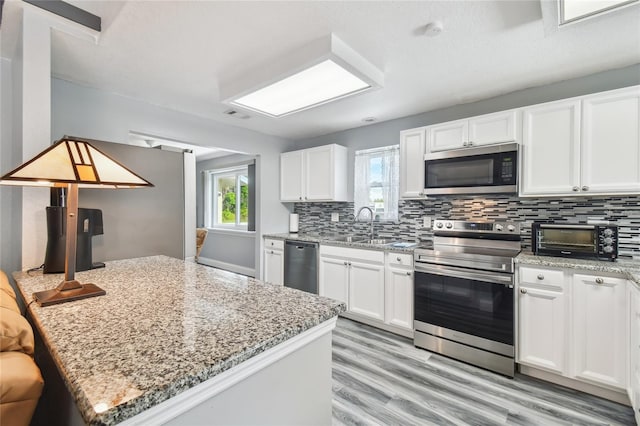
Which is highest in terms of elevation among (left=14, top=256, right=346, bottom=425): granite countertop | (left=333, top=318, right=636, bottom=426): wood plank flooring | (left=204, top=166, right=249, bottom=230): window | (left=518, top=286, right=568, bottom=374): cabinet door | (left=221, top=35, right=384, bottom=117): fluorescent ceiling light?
(left=221, top=35, right=384, bottom=117): fluorescent ceiling light

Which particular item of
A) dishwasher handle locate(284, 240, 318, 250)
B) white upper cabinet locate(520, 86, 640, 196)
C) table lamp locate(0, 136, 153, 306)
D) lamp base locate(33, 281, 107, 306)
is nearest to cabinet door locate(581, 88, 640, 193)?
white upper cabinet locate(520, 86, 640, 196)

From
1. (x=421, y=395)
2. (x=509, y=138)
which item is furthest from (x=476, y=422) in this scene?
(x=509, y=138)

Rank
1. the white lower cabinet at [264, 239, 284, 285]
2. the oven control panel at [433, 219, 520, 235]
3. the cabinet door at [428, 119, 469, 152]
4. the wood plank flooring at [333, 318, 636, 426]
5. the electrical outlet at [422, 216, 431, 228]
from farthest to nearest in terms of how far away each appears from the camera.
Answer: the white lower cabinet at [264, 239, 284, 285], the electrical outlet at [422, 216, 431, 228], the cabinet door at [428, 119, 469, 152], the oven control panel at [433, 219, 520, 235], the wood plank flooring at [333, 318, 636, 426]

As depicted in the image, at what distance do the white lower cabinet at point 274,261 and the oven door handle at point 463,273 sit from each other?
6.19 ft

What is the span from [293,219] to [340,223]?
2.79ft

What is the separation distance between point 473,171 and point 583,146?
29.3 inches

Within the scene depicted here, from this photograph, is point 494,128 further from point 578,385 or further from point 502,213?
point 578,385

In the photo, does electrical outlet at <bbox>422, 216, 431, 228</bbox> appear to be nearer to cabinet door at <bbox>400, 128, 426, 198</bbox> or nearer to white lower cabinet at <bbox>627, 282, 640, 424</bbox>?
cabinet door at <bbox>400, 128, 426, 198</bbox>

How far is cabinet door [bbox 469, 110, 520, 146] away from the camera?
2.45 metres

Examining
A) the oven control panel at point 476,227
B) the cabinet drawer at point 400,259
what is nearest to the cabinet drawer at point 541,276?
the oven control panel at point 476,227

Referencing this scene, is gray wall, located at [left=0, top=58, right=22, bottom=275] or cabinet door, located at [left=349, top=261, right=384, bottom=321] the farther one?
cabinet door, located at [left=349, top=261, right=384, bottom=321]

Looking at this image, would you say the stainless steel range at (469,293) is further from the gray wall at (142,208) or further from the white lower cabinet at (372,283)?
the gray wall at (142,208)

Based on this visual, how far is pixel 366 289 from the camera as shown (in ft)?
10.1

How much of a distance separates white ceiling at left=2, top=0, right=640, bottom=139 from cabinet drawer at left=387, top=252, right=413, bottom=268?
1542 millimetres
